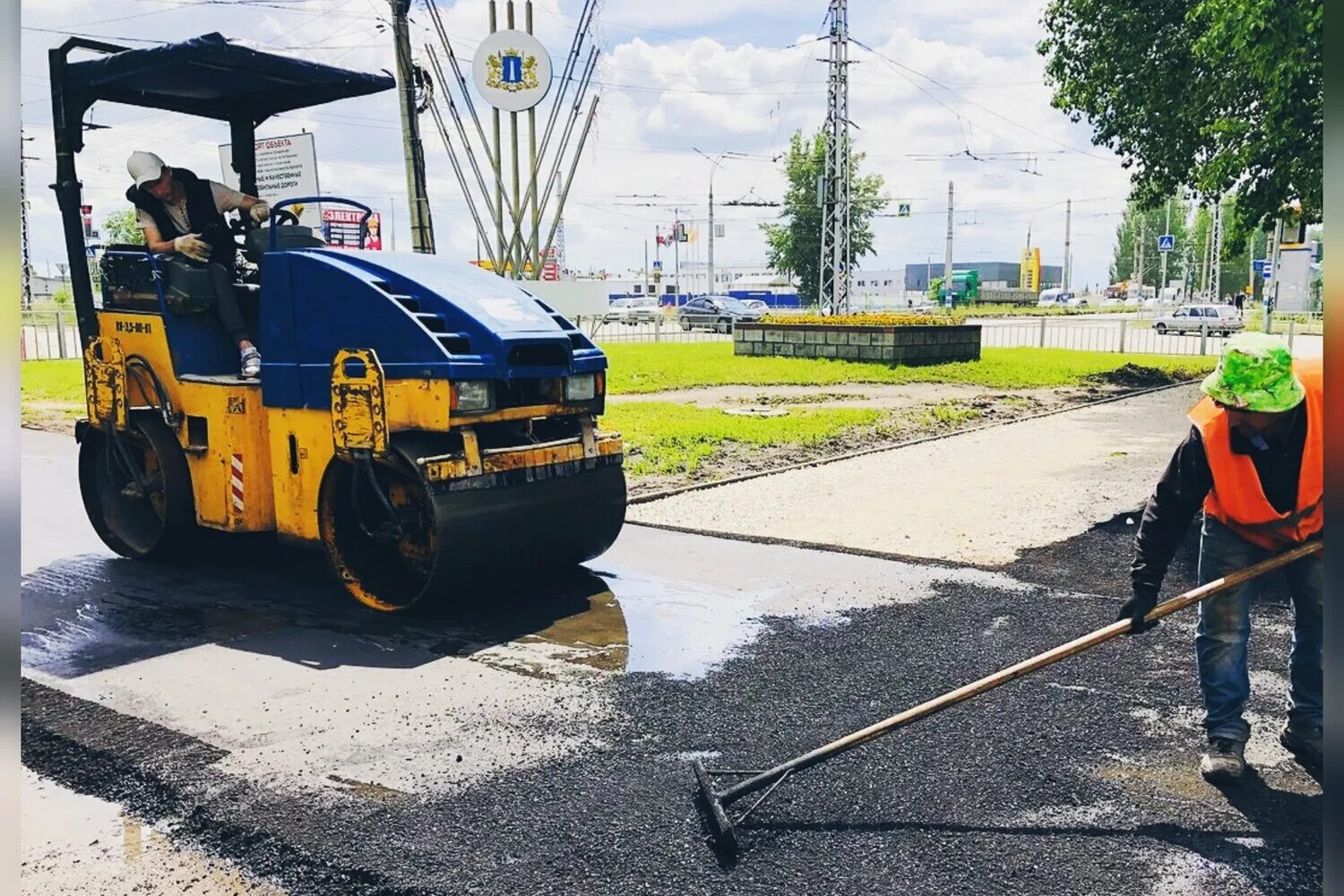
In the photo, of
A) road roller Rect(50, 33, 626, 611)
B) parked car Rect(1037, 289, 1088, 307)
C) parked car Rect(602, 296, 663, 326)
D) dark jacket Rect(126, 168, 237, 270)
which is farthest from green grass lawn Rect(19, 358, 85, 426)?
parked car Rect(1037, 289, 1088, 307)

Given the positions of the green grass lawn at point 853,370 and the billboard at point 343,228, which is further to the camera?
the green grass lawn at point 853,370

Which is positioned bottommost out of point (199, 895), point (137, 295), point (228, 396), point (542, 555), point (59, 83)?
point (199, 895)

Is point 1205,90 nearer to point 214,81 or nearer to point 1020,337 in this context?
point 214,81

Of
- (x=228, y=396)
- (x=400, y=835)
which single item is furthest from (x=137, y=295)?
(x=400, y=835)

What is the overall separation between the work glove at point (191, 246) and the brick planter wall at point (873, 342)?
1608 centimetres

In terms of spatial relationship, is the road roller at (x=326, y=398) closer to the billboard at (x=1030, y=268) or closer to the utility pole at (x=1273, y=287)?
the utility pole at (x=1273, y=287)

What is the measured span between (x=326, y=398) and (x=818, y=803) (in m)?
3.48

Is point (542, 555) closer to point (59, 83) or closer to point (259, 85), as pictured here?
point (259, 85)

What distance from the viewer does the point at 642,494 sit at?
363 inches

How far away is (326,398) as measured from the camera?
5.90 metres

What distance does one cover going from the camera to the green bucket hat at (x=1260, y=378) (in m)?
3.58

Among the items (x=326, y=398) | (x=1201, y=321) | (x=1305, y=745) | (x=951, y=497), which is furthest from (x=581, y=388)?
(x=1201, y=321)

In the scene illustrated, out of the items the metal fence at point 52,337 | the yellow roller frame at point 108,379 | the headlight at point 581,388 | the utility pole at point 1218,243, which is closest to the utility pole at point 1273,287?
the utility pole at point 1218,243

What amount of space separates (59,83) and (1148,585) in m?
6.39
